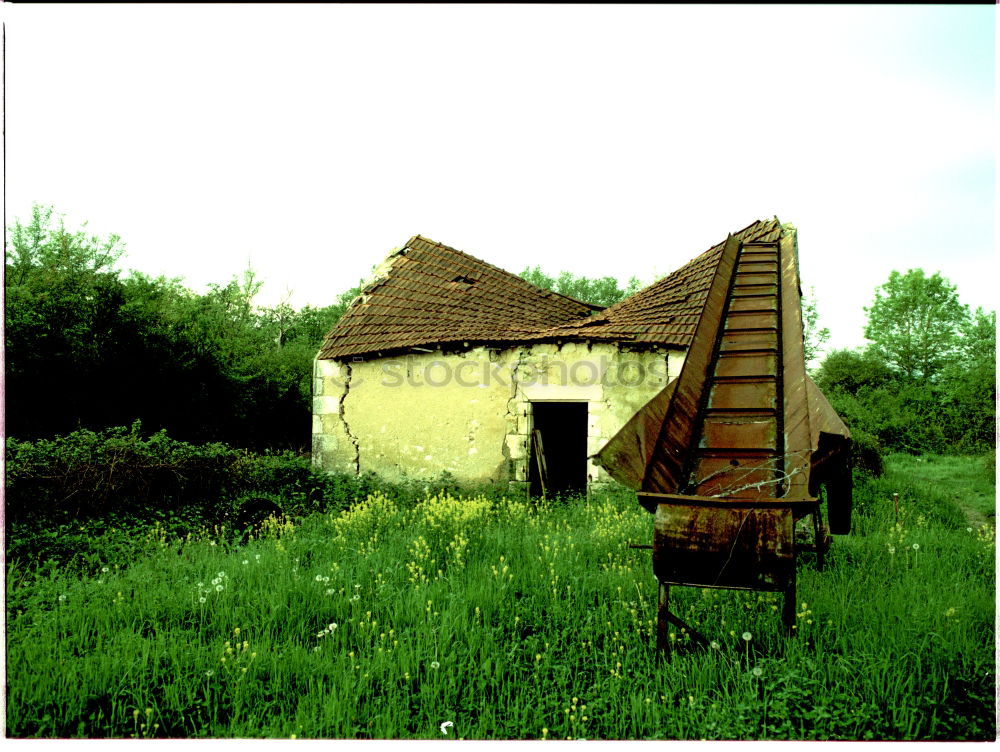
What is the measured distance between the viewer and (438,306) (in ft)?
37.2

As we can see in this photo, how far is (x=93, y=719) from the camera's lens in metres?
2.91

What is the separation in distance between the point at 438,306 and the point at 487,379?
8.65 ft

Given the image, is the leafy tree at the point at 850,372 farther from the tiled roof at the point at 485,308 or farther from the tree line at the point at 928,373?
the tiled roof at the point at 485,308

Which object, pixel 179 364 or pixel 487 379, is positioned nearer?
pixel 487 379

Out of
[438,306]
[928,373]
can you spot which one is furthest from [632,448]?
[928,373]

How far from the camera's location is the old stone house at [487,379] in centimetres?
869

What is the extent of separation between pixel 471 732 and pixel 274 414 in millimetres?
13513

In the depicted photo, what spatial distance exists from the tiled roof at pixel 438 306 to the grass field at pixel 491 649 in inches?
198

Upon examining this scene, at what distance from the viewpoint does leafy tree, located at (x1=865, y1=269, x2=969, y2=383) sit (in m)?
8.49

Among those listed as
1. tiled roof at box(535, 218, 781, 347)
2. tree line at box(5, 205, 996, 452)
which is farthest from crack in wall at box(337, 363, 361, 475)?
tree line at box(5, 205, 996, 452)

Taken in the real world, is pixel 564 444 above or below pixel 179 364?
below

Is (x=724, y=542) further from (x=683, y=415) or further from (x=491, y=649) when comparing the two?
(x=491, y=649)

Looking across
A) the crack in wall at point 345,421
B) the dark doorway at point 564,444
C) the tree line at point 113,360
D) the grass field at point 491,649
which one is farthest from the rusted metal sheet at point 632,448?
the tree line at point 113,360

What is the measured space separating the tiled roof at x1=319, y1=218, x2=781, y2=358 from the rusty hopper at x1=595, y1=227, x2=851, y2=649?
→ 297 centimetres
